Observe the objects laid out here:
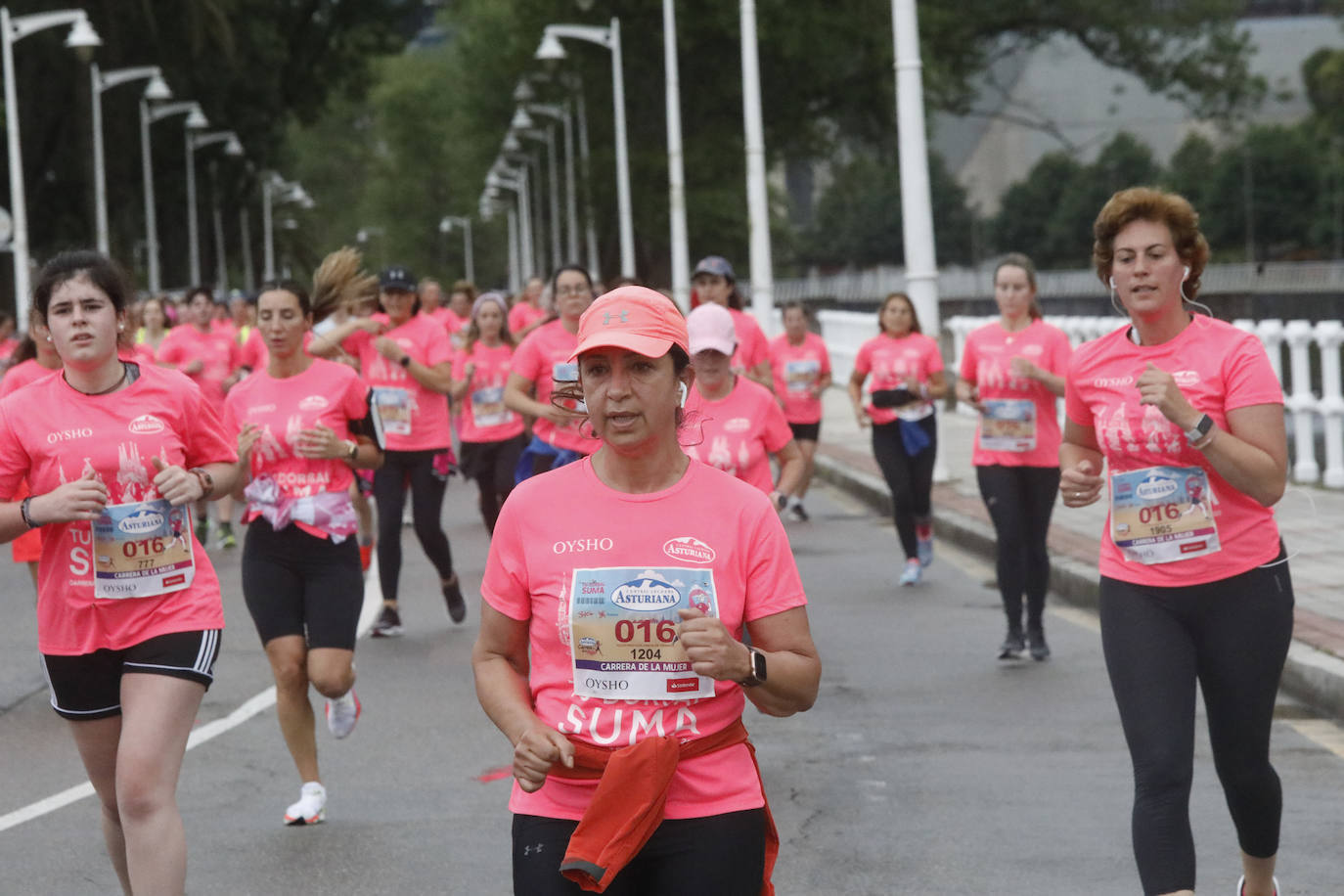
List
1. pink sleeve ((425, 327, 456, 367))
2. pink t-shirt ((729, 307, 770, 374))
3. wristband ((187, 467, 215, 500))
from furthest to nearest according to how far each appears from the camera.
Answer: pink t-shirt ((729, 307, 770, 374))
pink sleeve ((425, 327, 456, 367))
wristband ((187, 467, 215, 500))

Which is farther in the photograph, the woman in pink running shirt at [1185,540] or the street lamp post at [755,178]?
the street lamp post at [755,178]

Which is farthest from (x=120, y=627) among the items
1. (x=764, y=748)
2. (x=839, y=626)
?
(x=839, y=626)

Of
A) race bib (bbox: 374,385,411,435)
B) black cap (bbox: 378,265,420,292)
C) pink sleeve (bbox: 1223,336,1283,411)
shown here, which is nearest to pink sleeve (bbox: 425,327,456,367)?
race bib (bbox: 374,385,411,435)

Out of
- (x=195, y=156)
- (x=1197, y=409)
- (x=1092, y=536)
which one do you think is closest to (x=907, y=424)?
(x=1092, y=536)

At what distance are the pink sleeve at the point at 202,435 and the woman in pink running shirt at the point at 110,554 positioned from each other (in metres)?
0.14

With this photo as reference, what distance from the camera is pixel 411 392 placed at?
12156 millimetres

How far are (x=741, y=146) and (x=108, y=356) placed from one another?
46852 millimetres

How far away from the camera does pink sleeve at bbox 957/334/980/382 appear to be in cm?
1059

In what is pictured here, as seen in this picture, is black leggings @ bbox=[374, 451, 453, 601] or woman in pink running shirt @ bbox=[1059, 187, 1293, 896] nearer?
woman in pink running shirt @ bbox=[1059, 187, 1293, 896]

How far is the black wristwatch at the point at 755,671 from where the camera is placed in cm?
373

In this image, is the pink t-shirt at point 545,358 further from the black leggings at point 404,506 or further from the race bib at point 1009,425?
the race bib at point 1009,425

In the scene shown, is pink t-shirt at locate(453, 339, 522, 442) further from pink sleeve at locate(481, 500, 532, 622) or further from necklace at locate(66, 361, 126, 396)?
pink sleeve at locate(481, 500, 532, 622)

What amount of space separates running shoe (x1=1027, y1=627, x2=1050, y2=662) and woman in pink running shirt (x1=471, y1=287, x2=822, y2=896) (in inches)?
258

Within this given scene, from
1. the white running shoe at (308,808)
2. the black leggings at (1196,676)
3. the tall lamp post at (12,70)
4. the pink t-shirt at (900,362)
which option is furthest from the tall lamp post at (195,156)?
the black leggings at (1196,676)
